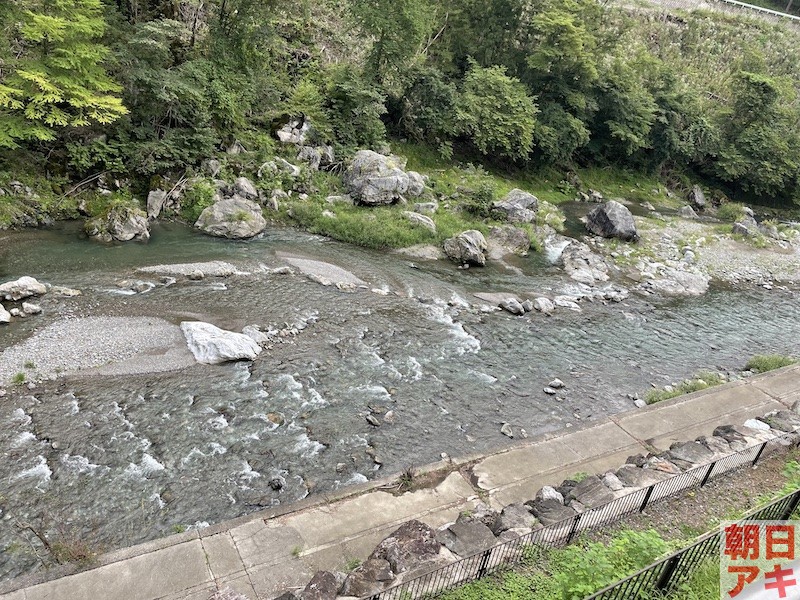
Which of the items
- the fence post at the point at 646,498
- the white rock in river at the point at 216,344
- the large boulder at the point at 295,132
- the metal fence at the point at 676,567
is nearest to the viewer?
the metal fence at the point at 676,567

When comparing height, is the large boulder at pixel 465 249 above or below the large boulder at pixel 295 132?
below

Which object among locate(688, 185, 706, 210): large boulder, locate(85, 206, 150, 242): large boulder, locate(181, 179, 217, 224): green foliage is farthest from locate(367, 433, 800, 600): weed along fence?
locate(688, 185, 706, 210): large boulder

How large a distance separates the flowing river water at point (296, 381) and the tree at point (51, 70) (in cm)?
436

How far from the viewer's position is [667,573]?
22.2 feet

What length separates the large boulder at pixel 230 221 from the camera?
22.8 meters

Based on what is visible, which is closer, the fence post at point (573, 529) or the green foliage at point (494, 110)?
the fence post at point (573, 529)

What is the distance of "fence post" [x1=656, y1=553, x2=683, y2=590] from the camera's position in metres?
6.63

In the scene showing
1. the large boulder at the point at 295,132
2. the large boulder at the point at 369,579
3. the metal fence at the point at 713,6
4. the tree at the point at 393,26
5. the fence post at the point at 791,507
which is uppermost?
the metal fence at the point at 713,6

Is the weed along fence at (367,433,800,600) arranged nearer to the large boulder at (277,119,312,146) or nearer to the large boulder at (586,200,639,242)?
the large boulder at (586,200,639,242)

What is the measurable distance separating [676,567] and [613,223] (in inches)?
1048

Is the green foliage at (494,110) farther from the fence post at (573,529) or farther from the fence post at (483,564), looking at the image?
the fence post at (483,564)

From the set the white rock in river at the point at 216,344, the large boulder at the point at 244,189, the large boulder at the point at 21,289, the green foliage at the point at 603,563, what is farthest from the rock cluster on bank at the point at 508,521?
the large boulder at the point at 244,189

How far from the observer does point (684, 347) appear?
2008cm

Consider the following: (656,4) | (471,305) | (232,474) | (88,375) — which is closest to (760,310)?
(471,305)
